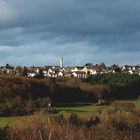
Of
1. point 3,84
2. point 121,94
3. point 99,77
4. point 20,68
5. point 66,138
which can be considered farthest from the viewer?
point 20,68

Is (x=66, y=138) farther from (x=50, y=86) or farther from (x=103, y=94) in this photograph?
(x=103, y=94)

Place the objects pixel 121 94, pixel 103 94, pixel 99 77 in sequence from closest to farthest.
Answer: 1. pixel 103 94
2. pixel 121 94
3. pixel 99 77

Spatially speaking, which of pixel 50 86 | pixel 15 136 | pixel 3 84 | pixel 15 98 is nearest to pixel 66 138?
pixel 15 136

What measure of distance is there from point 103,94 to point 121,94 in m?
6.49

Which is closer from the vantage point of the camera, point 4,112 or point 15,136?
point 15,136

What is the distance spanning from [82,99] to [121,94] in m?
9.81

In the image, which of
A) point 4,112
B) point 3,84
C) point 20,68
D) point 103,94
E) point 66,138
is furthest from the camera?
point 20,68

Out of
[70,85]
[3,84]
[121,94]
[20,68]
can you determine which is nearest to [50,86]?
[70,85]

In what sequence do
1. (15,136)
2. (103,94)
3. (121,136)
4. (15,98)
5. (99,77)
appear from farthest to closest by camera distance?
(99,77) → (103,94) → (15,98) → (121,136) → (15,136)

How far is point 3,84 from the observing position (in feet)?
232

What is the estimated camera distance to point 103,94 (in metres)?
85.9

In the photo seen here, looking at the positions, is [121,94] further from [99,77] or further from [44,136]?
[44,136]

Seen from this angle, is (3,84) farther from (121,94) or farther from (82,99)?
(121,94)

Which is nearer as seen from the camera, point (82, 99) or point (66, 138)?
point (66, 138)
